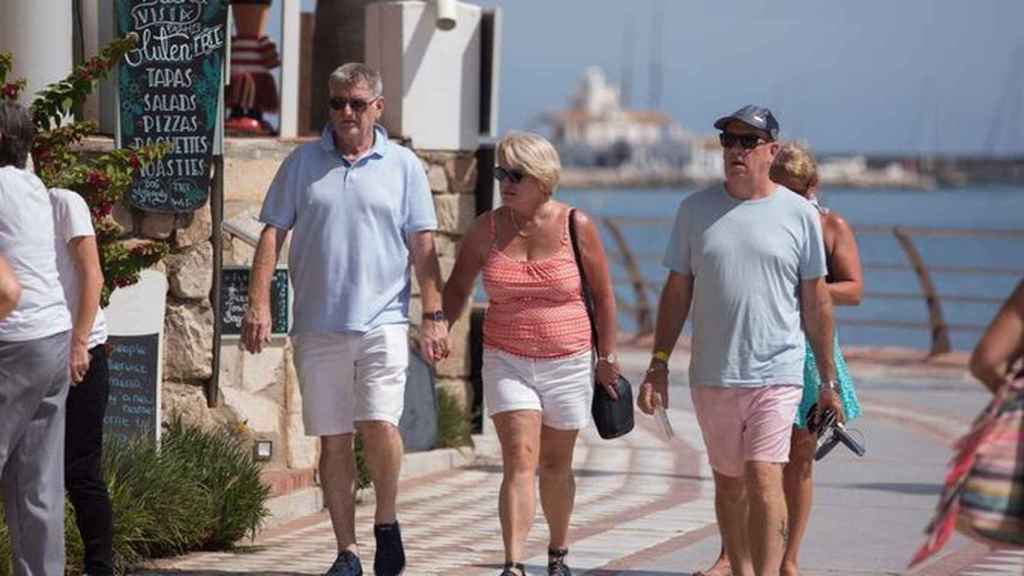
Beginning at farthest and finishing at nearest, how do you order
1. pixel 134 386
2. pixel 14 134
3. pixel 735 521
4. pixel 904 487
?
pixel 904 487 → pixel 134 386 → pixel 735 521 → pixel 14 134

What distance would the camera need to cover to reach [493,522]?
1112 centimetres

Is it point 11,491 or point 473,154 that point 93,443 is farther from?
point 473,154

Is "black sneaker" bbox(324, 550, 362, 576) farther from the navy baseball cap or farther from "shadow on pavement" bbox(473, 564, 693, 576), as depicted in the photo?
the navy baseball cap

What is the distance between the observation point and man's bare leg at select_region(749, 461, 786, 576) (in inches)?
320

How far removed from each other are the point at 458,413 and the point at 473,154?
1.44 meters

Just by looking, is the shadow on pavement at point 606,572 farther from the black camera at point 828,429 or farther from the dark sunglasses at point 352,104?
the dark sunglasses at point 352,104

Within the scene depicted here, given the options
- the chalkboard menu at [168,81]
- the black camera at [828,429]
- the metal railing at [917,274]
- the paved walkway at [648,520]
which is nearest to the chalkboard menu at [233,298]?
the chalkboard menu at [168,81]

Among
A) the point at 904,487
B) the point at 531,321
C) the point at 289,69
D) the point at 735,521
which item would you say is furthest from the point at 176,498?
the point at 904,487

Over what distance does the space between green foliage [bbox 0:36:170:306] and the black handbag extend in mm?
1559

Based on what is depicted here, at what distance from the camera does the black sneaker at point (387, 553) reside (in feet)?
29.1

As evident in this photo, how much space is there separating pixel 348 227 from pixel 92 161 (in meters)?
1.06

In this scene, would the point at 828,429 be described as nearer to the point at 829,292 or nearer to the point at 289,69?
the point at 829,292

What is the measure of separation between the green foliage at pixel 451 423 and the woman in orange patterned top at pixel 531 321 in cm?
439

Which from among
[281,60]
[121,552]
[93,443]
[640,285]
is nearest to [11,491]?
[93,443]
